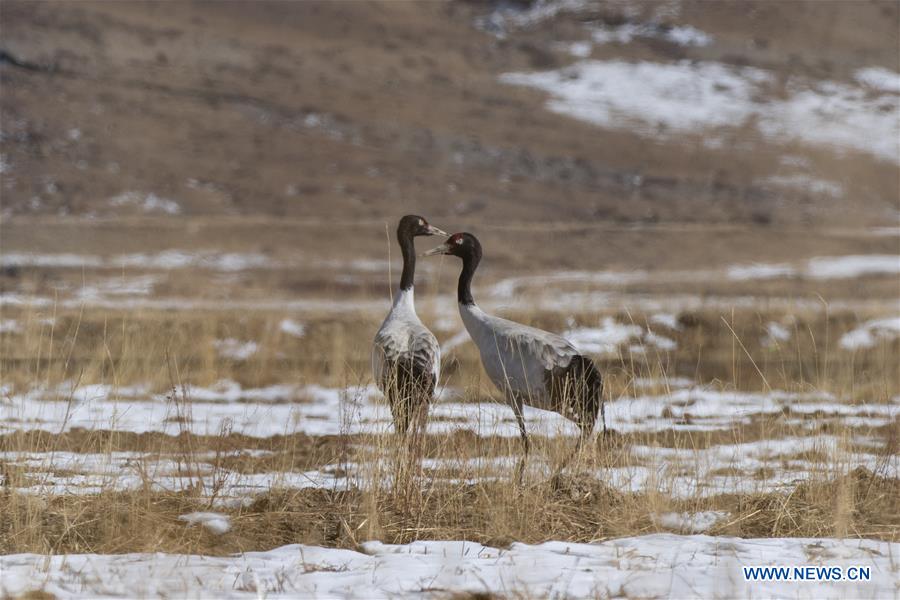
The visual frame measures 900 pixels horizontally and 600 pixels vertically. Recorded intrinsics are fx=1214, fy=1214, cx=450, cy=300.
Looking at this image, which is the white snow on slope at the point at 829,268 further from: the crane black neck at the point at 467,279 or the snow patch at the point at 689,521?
the snow patch at the point at 689,521

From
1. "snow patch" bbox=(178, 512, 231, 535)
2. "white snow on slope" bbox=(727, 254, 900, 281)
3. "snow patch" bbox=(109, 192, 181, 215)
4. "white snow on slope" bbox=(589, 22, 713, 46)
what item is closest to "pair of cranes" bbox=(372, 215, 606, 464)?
"snow patch" bbox=(178, 512, 231, 535)

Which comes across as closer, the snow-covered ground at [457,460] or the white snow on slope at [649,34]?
the snow-covered ground at [457,460]

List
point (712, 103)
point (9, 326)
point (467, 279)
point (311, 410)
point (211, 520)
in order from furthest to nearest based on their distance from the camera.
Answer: point (712, 103), point (9, 326), point (311, 410), point (467, 279), point (211, 520)

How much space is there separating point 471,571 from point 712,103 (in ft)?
179

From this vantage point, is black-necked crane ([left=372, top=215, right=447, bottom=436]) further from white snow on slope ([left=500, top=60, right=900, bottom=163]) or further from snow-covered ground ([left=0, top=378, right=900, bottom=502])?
white snow on slope ([left=500, top=60, right=900, bottom=163])

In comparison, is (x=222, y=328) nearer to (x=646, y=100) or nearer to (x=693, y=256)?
(x=693, y=256)

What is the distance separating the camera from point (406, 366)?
7.03 m

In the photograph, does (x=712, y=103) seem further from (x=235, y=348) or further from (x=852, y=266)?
(x=235, y=348)

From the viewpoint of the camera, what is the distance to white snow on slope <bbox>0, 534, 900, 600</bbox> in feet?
15.1

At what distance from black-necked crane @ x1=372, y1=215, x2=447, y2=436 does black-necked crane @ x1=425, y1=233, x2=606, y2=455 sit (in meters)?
0.37

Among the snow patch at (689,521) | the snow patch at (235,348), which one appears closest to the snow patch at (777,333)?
the snow patch at (235,348)

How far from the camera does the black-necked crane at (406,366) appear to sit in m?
6.60

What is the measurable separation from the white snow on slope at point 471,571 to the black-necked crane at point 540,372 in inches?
58.3

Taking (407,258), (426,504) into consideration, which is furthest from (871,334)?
(426,504)
